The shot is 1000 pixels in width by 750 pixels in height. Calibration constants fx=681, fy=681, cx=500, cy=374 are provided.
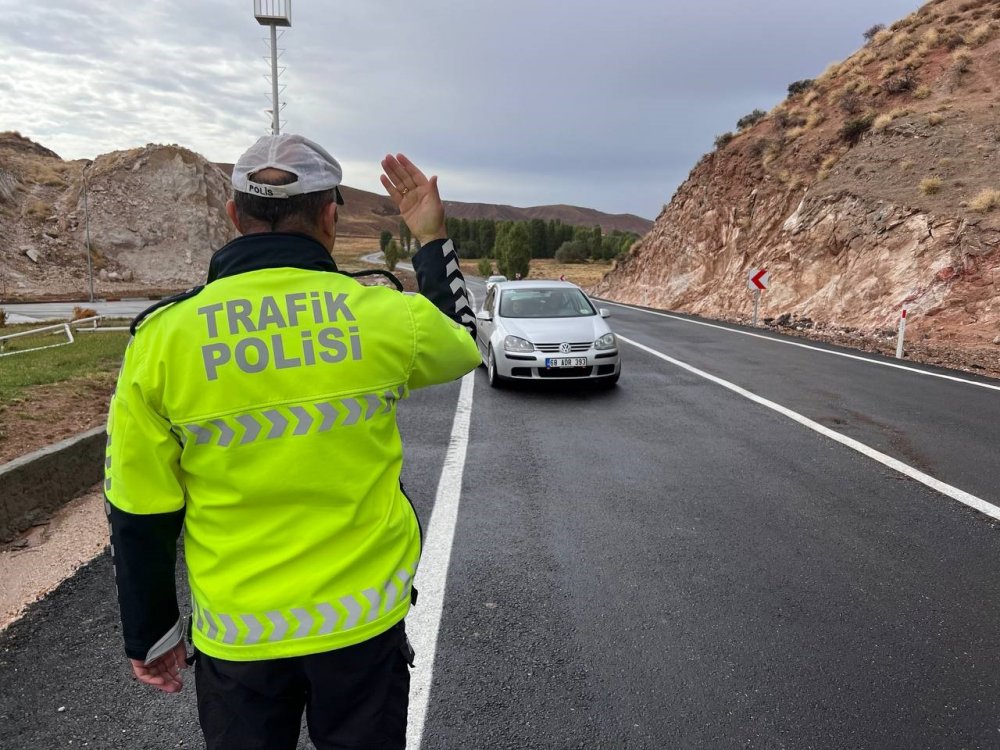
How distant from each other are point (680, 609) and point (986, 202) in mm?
18181

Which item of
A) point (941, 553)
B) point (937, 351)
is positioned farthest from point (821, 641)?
point (937, 351)

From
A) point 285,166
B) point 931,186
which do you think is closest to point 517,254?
point 931,186

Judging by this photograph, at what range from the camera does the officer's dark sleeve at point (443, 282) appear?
1.99 m

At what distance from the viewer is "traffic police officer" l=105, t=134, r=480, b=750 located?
153cm

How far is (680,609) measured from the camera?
11.8 ft

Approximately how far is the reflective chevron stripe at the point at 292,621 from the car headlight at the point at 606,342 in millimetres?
7973

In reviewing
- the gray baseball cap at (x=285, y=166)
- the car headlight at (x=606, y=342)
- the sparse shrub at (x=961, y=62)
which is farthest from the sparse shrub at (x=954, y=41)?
the gray baseball cap at (x=285, y=166)

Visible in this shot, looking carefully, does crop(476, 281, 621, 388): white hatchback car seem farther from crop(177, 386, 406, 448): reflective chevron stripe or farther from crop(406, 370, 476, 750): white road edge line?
crop(177, 386, 406, 448): reflective chevron stripe

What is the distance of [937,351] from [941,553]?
426 inches

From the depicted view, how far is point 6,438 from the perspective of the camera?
5758 millimetres

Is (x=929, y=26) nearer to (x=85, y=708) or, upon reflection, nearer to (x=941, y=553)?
(x=941, y=553)

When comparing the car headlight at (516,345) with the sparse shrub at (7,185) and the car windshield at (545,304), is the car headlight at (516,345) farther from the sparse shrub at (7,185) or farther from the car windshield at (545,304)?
the sparse shrub at (7,185)

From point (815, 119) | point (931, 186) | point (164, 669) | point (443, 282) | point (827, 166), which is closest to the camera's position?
point (164, 669)

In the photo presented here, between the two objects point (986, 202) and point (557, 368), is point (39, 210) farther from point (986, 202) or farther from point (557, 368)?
point (986, 202)
